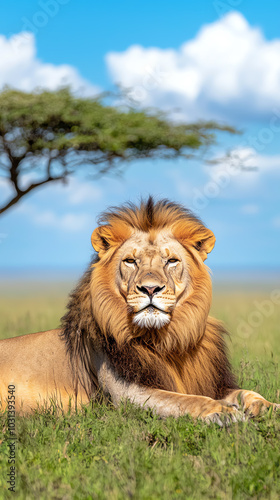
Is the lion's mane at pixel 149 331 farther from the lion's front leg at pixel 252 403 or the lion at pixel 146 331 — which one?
the lion's front leg at pixel 252 403

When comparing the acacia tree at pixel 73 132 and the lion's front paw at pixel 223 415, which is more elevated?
the acacia tree at pixel 73 132

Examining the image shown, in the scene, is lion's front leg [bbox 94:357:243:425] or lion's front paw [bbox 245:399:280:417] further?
lion's front paw [bbox 245:399:280:417]

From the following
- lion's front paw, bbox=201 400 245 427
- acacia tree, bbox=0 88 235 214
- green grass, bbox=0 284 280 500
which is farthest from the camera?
acacia tree, bbox=0 88 235 214

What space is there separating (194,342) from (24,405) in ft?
4.80

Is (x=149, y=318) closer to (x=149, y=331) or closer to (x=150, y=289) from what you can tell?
(x=150, y=289)

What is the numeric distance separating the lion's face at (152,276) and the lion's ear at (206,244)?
20 centimetres

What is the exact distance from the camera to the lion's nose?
12.2ft

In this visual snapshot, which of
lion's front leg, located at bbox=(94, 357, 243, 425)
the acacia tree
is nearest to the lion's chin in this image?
lion's front leg, located at bbox=(94, 357, 243, 425)

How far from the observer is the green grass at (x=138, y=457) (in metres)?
2.81

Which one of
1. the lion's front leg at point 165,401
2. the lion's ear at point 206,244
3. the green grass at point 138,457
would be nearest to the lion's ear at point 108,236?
the lion's ear at point 206,244

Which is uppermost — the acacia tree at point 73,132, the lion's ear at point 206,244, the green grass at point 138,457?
the acacia tree at point 73,132

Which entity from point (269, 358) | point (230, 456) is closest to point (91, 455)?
point (230, 456)

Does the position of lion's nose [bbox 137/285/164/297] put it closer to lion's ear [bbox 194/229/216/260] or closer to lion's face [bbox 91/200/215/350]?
lion's face [bbox 91/200/215/350]

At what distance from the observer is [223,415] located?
3562 millimetres
